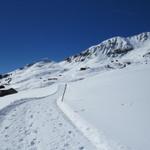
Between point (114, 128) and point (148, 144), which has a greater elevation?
point (114, 128)

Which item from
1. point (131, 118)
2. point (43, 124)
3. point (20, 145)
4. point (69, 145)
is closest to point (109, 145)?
point (69, 145)

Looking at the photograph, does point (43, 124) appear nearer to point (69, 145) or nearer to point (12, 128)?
point (12, 128)

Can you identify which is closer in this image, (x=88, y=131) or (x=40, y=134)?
(x=40, y=134)

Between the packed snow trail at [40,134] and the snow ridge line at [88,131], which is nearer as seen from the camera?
the snow ridge line at [88,131]

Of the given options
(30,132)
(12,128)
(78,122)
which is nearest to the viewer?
(30,132)

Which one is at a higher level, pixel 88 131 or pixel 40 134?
pixel 40 134

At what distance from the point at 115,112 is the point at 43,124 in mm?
3745

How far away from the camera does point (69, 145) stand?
791 cm

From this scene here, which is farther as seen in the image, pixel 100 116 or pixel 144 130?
pixel 100 116

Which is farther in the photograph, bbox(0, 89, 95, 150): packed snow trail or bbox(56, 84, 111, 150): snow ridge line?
bbox(0, 89, 95, 150): packed snow trail

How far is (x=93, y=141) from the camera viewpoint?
324 inches

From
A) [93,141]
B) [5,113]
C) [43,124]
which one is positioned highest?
[5,113]

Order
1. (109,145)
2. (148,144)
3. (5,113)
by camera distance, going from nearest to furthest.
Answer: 1. (148,144)
2. (109,145)
3. (5,113)

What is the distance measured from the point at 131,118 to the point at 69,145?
3.27 meters
